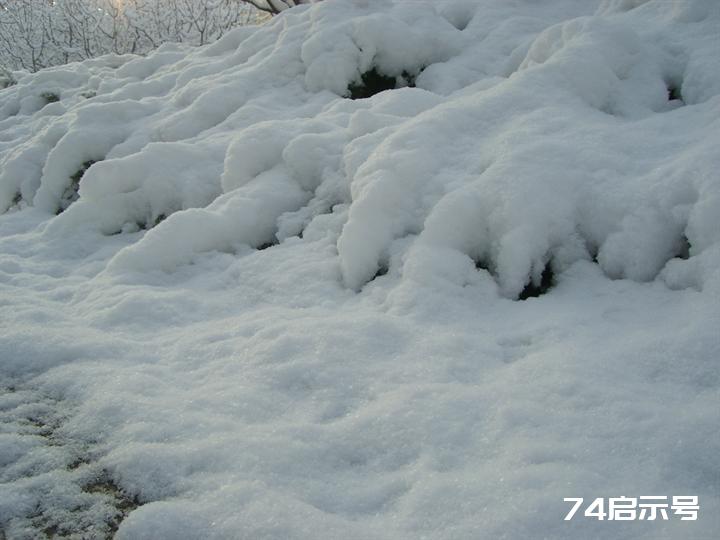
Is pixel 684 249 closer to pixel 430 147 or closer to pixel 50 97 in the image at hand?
pixel 430 147

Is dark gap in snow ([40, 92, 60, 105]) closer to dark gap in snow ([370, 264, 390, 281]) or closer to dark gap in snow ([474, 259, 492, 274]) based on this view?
dark gap in snow ([370, 264, 390, 281])

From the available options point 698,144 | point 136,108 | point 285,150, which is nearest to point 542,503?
point 698,144

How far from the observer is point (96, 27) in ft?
42.7

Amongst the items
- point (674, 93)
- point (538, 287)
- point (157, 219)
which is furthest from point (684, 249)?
point (157, 219)

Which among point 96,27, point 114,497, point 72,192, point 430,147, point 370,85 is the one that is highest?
point 96,27

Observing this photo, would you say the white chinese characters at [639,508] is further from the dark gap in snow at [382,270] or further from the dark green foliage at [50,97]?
the dark green foliage at [50,97]

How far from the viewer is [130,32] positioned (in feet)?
43.5

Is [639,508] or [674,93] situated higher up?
[674,93]

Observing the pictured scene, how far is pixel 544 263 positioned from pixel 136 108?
13.8 ft

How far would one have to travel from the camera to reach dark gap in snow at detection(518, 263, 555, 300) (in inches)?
97.4

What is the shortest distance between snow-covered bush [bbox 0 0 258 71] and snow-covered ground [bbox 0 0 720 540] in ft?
33.0

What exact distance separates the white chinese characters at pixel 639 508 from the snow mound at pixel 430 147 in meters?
0.96

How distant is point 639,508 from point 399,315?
118cm

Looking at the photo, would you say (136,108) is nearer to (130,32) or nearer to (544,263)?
(544,263)
